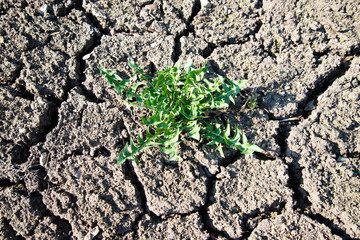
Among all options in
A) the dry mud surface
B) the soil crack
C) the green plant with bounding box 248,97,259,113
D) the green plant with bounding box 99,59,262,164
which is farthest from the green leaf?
the soil crack

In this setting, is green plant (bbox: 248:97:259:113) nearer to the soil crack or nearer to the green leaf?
the green leaf

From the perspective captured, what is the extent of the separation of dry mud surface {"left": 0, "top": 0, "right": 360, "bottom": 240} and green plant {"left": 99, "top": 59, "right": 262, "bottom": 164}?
152 millimetres

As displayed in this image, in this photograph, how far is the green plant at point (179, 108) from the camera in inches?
79.6

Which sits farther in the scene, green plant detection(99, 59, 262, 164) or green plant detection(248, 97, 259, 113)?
green plant detection(248, 97, 259, 113)

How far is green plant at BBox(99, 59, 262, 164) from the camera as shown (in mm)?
2021

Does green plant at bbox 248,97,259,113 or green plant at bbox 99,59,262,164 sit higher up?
green plant at bbox 248,97,259,113

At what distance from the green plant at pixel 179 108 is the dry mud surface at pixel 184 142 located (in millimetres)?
152

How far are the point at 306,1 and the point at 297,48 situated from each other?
1.74 feet

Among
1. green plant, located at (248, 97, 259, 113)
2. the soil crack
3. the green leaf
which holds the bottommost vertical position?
the soil crack

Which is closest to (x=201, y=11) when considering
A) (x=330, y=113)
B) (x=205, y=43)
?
(x=205, y=43)

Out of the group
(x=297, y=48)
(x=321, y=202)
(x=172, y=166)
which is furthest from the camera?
(x=297, y=48)

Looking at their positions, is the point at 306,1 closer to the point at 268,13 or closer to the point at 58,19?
the point at 268,13

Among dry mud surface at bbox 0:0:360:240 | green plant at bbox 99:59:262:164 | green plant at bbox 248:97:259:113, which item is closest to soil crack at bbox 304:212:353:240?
dry mud surface at bbox 0:0:360:240

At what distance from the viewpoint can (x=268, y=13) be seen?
2.66m
